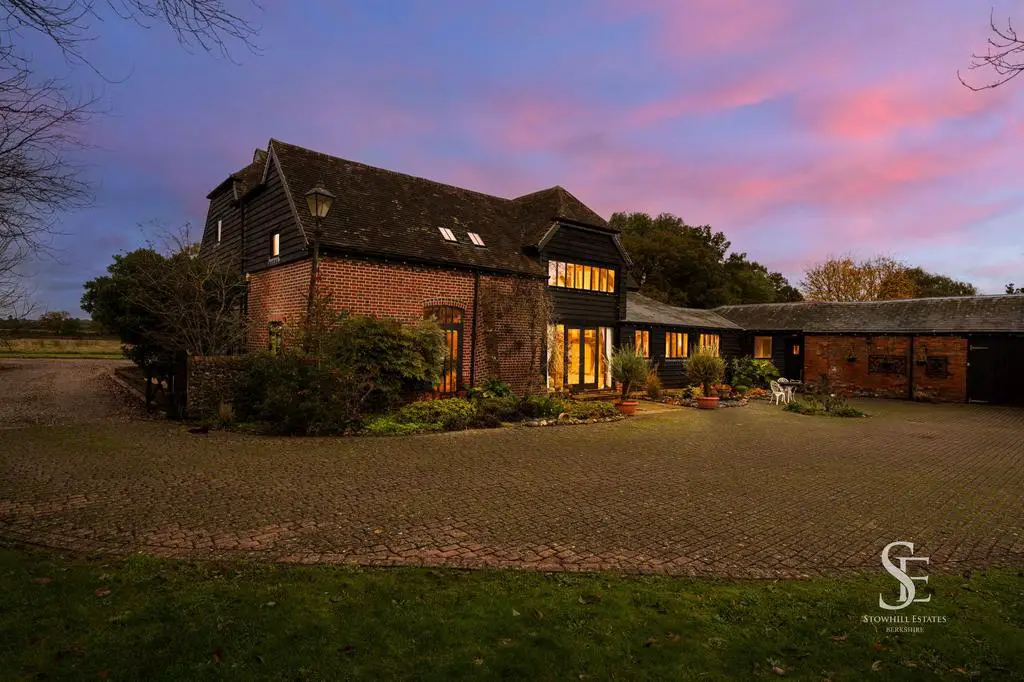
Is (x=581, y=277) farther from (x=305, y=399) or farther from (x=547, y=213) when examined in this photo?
(x=305, y=399)

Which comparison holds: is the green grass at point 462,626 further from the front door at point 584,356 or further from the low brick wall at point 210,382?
the front door at point 584,356

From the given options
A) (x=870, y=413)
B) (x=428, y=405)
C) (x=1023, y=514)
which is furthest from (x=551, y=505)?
(x=870, y=413)

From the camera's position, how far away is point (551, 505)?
250 inches

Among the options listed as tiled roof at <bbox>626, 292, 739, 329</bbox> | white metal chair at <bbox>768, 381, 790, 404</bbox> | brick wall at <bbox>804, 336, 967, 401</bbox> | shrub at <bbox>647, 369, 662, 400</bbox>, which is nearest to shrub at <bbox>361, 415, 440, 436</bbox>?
shrub at <bbox>647, 369, 662, 400</bbox>

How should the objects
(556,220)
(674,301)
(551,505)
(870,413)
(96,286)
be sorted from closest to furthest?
(551,505) < (96,286) < (870,413) < (556,220) < (674,301)

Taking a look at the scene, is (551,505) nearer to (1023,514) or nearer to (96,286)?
(1023,514)

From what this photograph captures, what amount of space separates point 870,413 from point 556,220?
39.9 feet

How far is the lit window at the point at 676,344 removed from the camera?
23406 millimetres

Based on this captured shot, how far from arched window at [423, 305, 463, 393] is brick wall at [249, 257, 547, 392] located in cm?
18

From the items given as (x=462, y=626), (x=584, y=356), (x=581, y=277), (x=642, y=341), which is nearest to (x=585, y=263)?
(x=581, y=277)

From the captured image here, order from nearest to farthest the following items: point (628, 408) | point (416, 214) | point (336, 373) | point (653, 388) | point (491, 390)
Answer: point (336, 373) → point (628, 408) → point (491, 390) → point (416, 214) → point (653, 388)

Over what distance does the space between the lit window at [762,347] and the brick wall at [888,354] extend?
1.94 metres

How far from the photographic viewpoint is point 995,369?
2041 cm

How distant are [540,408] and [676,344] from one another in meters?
12.2
